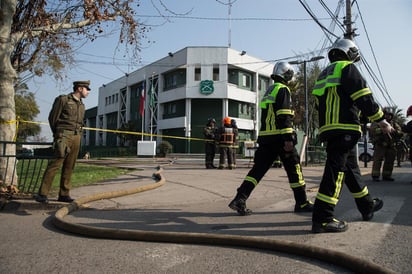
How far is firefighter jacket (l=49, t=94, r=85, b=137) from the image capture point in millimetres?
5457

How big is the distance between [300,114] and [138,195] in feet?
110

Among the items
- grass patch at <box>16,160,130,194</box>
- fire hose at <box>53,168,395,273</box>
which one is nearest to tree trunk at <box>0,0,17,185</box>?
grass patch at <box>16,160,130,194</box>

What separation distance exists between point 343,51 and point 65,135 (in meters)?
4.08

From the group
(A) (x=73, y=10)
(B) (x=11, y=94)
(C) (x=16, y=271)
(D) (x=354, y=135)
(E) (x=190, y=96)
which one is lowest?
(C) (x=16, y=271)

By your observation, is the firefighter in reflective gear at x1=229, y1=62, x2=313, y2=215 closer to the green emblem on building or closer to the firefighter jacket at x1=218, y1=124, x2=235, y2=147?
the firefighter jacket at x1=218, y1=124, x2=235, y2=147

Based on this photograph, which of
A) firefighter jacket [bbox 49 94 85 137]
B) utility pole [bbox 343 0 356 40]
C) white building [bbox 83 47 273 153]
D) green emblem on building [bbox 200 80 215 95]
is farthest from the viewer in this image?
white building [bbox 83 47 273 153]

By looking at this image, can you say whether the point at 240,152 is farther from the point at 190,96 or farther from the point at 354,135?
the point at 354,135

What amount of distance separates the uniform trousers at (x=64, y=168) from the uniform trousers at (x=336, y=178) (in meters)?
3.75

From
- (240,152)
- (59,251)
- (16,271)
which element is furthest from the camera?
(240,152)

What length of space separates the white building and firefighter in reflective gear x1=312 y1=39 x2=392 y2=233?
2937cm

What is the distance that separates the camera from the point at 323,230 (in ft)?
11.9

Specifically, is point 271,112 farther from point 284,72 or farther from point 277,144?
point 284,72

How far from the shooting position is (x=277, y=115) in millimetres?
4660

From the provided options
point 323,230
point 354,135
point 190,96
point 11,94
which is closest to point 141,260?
point 323,230
